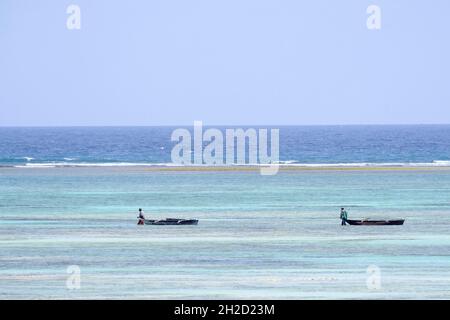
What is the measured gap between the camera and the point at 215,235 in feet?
139

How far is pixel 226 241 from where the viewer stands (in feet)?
132

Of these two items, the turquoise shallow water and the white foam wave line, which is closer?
the turquoise shallow water

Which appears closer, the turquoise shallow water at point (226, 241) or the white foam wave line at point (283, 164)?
the turquoise shallow water at point (226, 241)

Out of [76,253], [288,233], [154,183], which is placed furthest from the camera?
[154,183]

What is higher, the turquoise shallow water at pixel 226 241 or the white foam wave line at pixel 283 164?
the white foam wave line at pixel 283 164

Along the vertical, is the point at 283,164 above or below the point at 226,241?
above

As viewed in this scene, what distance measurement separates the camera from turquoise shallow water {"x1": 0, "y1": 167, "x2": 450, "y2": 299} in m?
29.4

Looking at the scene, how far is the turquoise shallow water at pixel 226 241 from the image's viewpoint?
96.4 feet

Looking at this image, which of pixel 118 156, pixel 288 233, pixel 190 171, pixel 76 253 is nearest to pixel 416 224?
pixel 288 233

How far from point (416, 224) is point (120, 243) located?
14.6 m

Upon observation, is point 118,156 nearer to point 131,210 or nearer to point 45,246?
point 131,210

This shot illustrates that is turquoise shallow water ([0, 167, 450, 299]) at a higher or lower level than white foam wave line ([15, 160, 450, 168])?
lower

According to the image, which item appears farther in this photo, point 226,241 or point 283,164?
point 283,164
